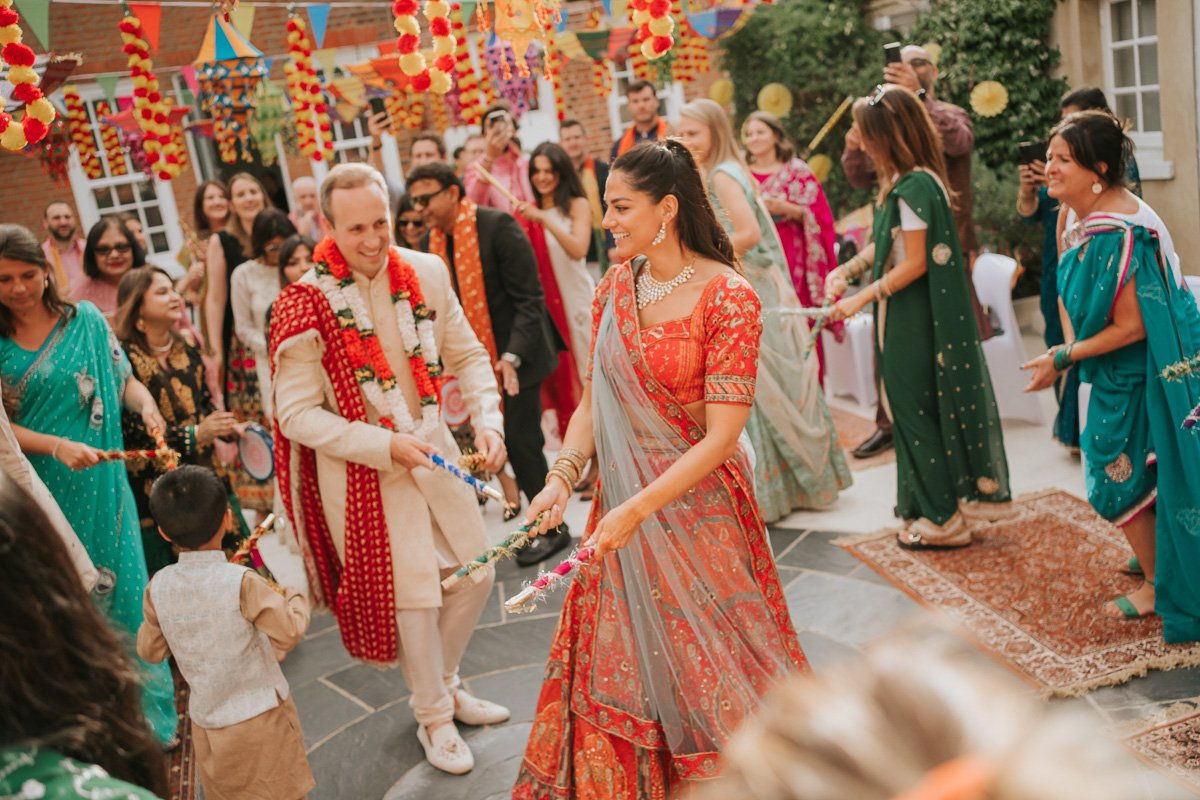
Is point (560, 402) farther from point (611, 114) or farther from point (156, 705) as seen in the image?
point (611, 114)

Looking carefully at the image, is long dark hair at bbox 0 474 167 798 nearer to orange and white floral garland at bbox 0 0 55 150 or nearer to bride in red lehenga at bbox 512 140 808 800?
bride in red lehenga at bbox 512 140 808 800

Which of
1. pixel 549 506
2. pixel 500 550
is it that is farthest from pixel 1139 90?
pixel 500 550

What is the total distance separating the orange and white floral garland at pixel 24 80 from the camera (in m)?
3.73

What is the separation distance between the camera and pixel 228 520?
310 centimetres

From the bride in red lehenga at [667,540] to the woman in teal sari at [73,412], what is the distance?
1.74 m

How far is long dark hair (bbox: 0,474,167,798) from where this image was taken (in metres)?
1.22

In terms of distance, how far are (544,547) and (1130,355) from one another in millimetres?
2726

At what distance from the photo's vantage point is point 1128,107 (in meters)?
8.01

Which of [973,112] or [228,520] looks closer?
[228,520]

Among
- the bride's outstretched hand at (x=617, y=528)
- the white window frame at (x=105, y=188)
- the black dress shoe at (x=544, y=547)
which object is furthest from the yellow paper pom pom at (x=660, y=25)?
the white window frame at (x=105, y=188)

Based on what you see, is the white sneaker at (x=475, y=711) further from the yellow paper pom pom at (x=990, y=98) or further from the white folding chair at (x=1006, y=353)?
the yellow paper pom pom at (x=990, y=98)

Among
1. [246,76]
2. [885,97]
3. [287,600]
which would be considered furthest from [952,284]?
[246,76]

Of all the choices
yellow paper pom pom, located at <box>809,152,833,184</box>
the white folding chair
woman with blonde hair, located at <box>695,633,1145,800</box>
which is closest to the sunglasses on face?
the white folding chair

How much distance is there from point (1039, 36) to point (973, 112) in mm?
767
